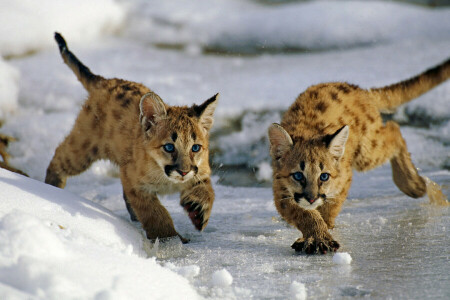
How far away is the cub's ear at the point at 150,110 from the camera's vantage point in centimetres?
458

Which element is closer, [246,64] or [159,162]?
[159,162]

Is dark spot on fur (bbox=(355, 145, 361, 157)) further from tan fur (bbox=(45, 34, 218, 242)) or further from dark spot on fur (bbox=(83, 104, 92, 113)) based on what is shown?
dark spot on fur (bbox=(83, 104, 92, 113))

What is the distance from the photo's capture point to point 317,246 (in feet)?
14.2

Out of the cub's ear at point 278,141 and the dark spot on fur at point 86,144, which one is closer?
the cub's ear at point 278,141

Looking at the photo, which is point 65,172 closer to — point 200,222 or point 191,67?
point 200,222

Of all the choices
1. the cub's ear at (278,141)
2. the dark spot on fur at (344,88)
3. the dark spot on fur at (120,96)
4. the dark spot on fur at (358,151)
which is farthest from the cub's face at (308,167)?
the dark spot on fur at (120,96)

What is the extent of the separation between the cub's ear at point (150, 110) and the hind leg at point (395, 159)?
183 centimetres

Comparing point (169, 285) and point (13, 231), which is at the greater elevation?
point (13, 231)

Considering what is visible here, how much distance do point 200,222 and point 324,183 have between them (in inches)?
37.5

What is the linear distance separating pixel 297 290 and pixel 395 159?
9.07 feet

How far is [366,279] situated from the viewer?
363cm

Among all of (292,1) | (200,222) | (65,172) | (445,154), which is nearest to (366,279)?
(200,222)

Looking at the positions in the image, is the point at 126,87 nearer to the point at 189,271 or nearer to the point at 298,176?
the point at 298,176

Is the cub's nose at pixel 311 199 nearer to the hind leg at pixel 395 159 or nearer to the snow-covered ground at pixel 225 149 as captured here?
the snow-covered ground at pixel 225 149
